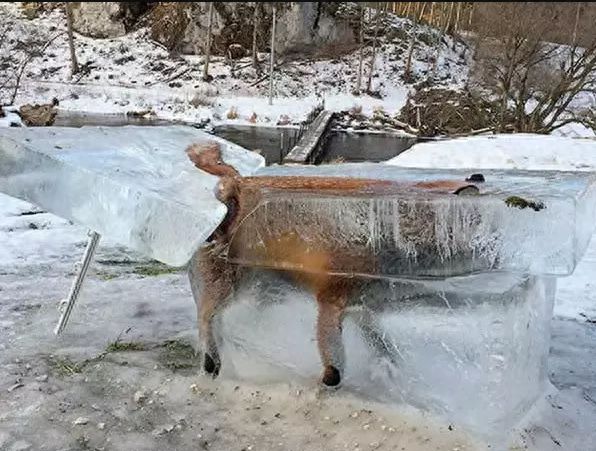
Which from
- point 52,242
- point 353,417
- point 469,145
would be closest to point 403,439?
point 353,417

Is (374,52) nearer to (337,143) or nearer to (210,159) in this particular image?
(337,143)

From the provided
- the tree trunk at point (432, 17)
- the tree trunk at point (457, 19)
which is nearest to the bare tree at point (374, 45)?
the tree trunk at point (432, 17)

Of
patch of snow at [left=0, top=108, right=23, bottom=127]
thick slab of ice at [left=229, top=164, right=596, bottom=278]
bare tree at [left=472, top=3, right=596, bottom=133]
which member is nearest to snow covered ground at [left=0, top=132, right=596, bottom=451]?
thick slab of ice at [left=229, top=164, right=596, bottom=278]

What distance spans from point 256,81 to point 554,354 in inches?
1112

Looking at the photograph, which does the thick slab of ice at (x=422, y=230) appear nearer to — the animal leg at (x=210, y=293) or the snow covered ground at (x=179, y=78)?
the animal leg at (x=210, y=293)

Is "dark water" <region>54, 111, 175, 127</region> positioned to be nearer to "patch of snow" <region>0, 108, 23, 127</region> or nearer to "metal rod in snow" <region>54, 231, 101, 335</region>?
"patch of snow" <region>0, 108, 23, 127</region>

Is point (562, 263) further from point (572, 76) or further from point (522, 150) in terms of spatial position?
point (572, 76)

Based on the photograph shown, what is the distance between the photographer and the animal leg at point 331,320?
340 centimetres

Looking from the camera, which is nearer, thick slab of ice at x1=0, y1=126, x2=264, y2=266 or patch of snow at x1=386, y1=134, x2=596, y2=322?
thick slab of ice at x1=0, y1=126, x2=264, y2=266

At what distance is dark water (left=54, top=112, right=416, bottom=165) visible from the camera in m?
18.8

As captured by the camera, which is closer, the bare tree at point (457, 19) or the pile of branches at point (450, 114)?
the pile of branches at point (450, 114)

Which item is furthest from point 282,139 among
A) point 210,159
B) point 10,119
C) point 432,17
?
point 432,17

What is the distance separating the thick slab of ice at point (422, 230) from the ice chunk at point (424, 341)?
0.12m

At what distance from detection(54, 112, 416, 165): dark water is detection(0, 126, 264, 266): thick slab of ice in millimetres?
12803
